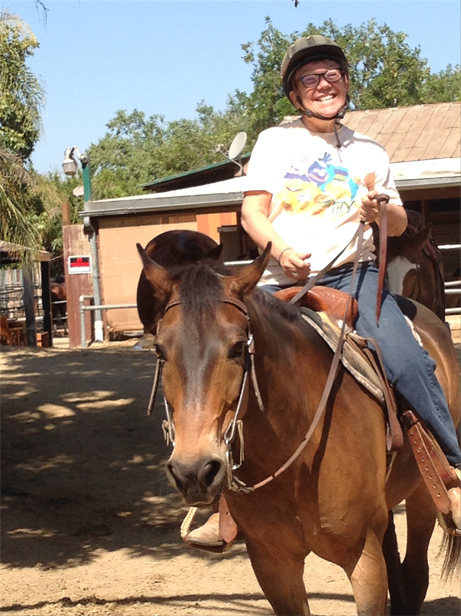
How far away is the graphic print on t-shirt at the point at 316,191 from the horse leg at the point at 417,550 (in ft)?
6.60

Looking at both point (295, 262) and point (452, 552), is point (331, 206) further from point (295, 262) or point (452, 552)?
point (452, 552)

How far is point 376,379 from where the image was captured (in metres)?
3.88

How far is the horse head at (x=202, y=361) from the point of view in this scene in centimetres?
271

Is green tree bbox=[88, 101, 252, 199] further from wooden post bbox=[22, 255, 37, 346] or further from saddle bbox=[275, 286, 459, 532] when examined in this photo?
saddle bbox=[275, 286, 459, 532]

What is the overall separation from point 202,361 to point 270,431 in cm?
63

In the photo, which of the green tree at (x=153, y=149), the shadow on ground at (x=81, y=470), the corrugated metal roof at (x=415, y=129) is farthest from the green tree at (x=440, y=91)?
the shadow on ground at (x=81, y=470)

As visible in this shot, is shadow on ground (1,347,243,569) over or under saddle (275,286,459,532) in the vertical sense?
under

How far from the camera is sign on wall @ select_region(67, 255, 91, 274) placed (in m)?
19.4

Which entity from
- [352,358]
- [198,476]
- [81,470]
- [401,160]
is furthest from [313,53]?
[401,160]

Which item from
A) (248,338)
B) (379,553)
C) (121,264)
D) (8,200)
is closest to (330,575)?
(379,553)

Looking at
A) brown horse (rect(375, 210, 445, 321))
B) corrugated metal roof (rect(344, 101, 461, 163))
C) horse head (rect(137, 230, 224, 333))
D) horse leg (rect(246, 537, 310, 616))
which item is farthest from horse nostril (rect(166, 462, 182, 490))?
corrugated metal roof (rect(344, 101, 461, 163))

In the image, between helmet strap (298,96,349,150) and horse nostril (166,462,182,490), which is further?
helmet strap (298,96,349,150)

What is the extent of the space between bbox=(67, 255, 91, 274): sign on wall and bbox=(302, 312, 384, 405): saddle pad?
52.3 feet

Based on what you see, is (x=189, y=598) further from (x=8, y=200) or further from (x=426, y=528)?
(x=8, y=200)
